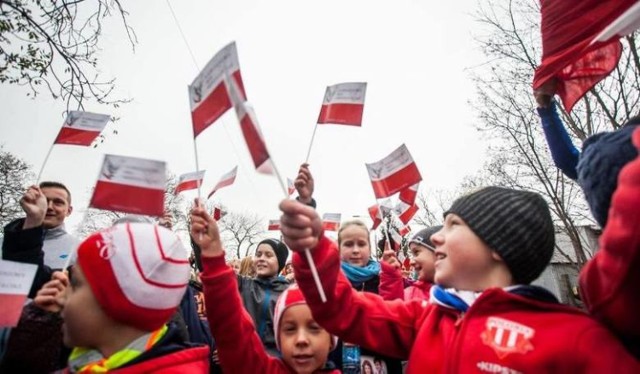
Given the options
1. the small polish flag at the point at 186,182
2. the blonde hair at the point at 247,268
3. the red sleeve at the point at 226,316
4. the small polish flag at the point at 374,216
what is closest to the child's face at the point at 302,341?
the red sleeve at the point at 226,316

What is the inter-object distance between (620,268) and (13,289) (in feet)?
6.86

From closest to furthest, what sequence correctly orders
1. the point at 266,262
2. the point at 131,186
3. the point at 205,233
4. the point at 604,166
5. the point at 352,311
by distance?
the point at 604,166 → the point at 352,311 → the point at 205,233 → the point at 131,186 → the point at 266,262

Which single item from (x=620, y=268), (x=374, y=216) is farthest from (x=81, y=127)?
(x=374, y=216)

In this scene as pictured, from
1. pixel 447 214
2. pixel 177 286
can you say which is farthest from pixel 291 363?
pixel 447 214

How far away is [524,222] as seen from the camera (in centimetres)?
160

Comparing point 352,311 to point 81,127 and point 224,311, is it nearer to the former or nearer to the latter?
point 224,311

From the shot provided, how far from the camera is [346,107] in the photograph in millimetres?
3479

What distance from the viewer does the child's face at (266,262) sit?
3.87 m

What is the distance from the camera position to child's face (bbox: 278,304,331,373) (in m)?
1.99

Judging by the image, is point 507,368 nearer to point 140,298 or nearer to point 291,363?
point 291,363

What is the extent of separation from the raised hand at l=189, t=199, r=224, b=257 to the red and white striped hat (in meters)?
0.11

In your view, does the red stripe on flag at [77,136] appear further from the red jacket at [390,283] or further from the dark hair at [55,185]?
the red jacket at [390,283]

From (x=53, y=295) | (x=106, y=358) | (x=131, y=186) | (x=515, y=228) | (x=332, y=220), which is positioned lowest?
(x=106, y=358)

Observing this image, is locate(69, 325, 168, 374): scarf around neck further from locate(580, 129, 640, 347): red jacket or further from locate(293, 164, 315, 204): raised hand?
locate(580, 129, 640, 347): red jacket
